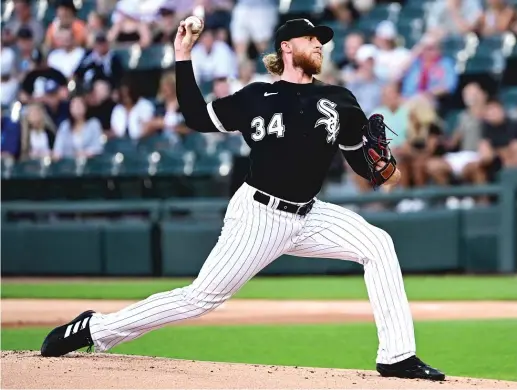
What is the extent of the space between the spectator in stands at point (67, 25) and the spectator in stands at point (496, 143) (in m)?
5.10

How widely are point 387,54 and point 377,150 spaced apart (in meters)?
7.26

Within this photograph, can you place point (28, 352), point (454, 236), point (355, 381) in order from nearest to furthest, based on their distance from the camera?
point (355, 381) → point (28, 352) → point (454, 236)

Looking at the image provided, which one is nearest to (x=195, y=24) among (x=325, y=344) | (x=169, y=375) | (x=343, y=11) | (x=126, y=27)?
(x=169, y=375)

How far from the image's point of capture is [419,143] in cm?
1066

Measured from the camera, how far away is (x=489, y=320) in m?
7.66

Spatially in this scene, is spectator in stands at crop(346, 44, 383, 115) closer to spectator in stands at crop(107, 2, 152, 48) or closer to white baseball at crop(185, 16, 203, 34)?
spectator in stands at crop(107, 2, 152, 48)

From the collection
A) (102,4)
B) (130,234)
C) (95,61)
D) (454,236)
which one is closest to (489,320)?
(454,236)

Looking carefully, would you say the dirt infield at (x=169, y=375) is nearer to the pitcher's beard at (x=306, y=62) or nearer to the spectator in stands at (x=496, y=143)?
the pitcher's beard at (x=306, y=62)

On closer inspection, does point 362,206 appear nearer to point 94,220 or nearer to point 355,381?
point 94,220

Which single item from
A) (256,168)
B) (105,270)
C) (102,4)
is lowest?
(105,270)

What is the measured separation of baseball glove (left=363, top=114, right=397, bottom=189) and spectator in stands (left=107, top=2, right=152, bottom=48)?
8.99 meters

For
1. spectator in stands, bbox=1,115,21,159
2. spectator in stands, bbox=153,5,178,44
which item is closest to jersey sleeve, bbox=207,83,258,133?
spectator in stands, bbox=1,115,21,159

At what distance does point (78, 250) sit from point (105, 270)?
0.34 metres

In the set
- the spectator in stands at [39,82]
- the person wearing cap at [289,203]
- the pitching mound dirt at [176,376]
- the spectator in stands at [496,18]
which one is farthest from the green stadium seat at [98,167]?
the person wearing cap at [289,203]
